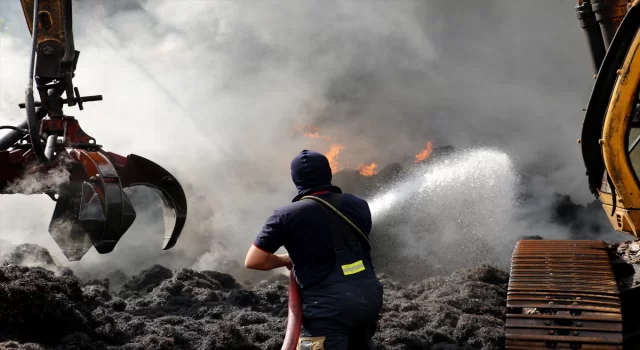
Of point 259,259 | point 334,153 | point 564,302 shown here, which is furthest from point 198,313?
point 334,153

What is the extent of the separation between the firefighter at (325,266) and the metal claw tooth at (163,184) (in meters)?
3.17

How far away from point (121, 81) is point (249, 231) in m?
3.95

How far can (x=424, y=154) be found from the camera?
15.3 m

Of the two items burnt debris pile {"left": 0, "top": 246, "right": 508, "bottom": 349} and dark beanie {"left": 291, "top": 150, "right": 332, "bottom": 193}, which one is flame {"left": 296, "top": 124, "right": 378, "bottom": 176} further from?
dark beanie {"left": 291, "top": 150, "right": 332, "bottom": 193}

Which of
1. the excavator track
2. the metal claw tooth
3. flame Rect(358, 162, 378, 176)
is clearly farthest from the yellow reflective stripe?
flame Rect(358, 162, 378, 176)

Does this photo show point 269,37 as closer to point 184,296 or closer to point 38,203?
Result: point 38,203

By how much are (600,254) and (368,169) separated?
389 inches

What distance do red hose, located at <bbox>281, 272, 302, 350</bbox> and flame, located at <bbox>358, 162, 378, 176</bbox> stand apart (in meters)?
11.3

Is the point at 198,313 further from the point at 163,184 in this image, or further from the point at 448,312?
the point at 448,312

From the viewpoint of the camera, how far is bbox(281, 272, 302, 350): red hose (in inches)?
141

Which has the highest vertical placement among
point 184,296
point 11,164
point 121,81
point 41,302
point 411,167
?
point 121,81

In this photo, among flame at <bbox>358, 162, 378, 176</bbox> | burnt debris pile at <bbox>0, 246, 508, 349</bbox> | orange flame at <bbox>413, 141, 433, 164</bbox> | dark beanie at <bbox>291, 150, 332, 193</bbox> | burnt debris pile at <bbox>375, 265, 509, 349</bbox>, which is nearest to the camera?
dark beanie at <bbox>291, 150, 332, 193</bbox>

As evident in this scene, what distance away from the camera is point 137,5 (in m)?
14.8

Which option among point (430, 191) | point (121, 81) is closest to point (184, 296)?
point (430, 191)
